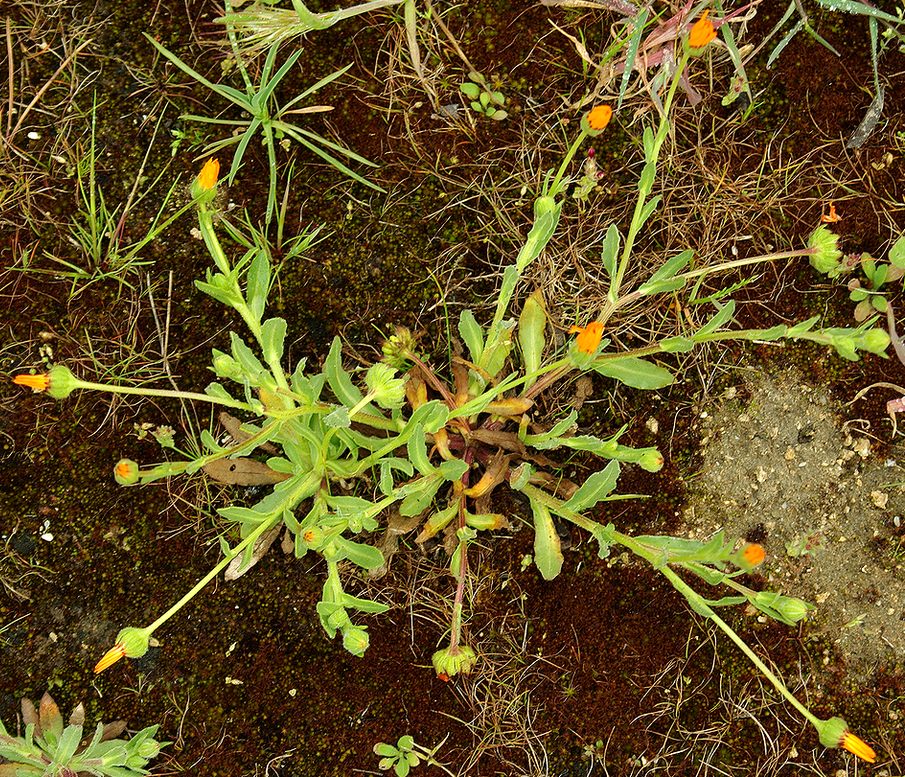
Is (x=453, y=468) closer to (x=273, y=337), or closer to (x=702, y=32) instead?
(x=273, y=337)

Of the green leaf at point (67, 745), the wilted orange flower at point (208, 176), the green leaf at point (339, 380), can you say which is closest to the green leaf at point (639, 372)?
the green leaf at point (339, 380)

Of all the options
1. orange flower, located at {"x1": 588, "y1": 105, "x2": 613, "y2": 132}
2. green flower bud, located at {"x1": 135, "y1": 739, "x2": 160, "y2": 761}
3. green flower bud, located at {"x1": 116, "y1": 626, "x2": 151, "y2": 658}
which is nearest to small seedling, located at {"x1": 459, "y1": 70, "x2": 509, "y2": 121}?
orange flower, located at {"x1": 588, "y1": 105, "x2": 613, "y2": 132}

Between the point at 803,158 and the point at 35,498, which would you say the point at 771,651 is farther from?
the point at 35,498

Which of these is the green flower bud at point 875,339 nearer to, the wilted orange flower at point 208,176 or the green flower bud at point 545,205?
the green flower bud at point 545,205

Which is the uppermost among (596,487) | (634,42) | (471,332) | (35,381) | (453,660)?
(634,42)

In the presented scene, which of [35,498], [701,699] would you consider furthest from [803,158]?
[35,498]

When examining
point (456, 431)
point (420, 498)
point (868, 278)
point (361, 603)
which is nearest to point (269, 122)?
point (456, 431)

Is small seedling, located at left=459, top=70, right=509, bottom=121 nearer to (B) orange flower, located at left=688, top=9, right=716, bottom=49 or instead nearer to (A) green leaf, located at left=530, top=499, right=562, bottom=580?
(B) orange flower, located at left=688, top=9, right=716, bottom=49
